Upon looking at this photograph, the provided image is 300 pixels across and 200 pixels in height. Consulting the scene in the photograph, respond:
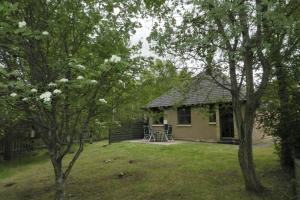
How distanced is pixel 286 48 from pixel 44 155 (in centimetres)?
1321

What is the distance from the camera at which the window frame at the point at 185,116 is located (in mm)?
19797

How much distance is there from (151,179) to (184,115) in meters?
12.1

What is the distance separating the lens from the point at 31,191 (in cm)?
820

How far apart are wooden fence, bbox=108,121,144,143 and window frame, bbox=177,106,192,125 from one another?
137 inches

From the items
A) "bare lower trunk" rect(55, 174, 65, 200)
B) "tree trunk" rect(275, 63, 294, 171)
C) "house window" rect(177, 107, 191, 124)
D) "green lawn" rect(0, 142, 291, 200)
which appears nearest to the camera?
"bare lower trunk" rect(55, 174, 65, 200)

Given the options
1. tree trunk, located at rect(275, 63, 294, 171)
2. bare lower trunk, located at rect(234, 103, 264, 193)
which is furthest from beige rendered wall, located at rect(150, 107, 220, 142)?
bare lower trunk, located at rect(234, 103, 264, 193)

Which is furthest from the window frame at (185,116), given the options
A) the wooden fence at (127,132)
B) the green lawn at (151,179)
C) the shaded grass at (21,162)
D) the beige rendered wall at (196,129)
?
the shaded grass at (21,162)

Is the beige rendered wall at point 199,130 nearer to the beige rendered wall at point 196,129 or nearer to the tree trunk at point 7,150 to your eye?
the beige rendered wall at point 196,129

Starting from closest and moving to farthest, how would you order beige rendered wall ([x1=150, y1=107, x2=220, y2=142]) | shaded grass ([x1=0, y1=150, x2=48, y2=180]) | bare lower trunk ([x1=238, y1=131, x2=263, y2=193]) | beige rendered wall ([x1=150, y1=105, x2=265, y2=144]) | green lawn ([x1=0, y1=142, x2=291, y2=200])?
1. bare lower trunk ([x1=238, y1=131, x2=263, y2=193])
2. green lawn ([x1=0, y1=142, x2=291, y2=200])
3. shaded grass ([x1=0, y1=150, x2=48, y2=180])
4. beige rendered wall ([x1=150, y1=105, x2=265, y2=144])
5. beige rendered wall ([x1=150, y1=107, x2=220, y2=142])

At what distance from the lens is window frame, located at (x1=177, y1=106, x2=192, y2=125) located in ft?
65.0

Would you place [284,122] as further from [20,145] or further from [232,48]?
[20,145]

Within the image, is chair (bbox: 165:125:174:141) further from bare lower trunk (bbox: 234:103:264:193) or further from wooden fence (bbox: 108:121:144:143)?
bare lower trunk (bbox: 234:103:264:193)

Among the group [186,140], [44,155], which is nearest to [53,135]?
[44,155]

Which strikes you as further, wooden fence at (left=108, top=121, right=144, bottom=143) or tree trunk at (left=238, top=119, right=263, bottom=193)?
wooden fence at (left=108, top=121, right=144, bottom=143)
